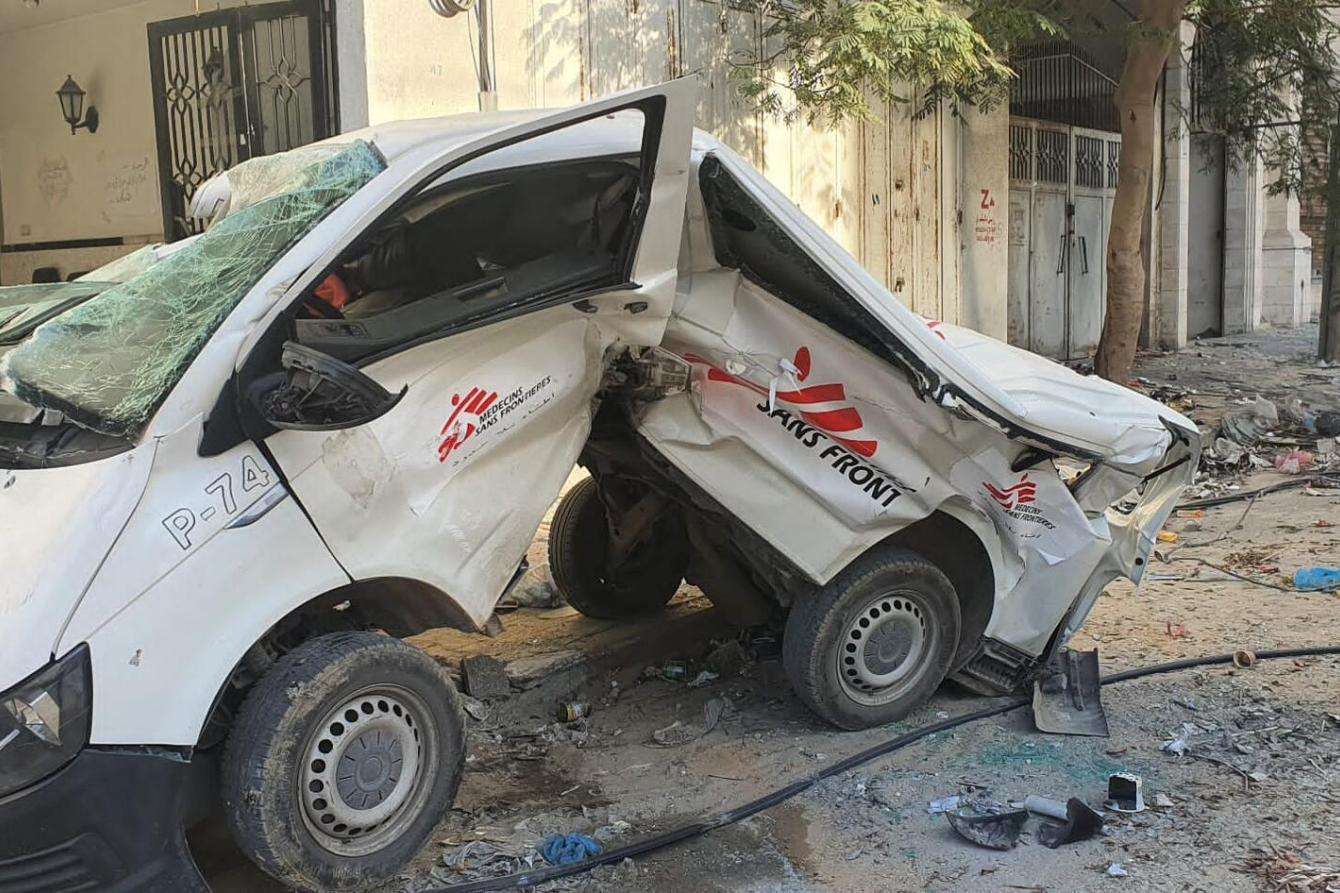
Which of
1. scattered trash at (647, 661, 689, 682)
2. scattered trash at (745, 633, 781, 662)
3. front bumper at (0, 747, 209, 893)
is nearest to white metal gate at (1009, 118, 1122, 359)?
scattered trash at (647, 661, 689, 682)

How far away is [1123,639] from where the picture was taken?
5.59 m

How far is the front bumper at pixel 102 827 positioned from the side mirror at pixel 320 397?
2.62 ft

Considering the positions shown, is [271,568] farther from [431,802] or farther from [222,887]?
[222,887]

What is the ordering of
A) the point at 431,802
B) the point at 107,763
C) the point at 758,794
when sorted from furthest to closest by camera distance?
the point at 758,794 → the point at 431,802 → the point at 107,763

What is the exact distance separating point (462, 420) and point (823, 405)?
133cm

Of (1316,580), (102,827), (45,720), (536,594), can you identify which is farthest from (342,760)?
(1316,580)

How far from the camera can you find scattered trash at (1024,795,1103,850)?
3627 millimetres

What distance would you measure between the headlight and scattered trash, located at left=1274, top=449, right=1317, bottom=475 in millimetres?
8610

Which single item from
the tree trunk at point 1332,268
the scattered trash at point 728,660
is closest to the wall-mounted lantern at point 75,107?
the scattered trash at point 728,660

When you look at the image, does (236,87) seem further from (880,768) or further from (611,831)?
(880,768)

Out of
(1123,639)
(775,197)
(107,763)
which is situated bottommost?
(1123,639)

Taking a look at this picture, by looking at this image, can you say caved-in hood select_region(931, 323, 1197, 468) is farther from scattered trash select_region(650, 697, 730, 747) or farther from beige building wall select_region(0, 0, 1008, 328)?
beige building wall select_region(0, 0, 1008, 328)

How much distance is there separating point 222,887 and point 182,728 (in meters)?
0.81

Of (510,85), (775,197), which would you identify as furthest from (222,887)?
(510,85)
